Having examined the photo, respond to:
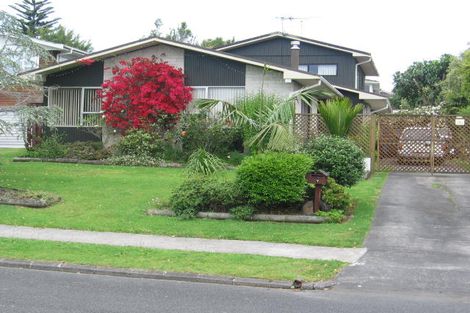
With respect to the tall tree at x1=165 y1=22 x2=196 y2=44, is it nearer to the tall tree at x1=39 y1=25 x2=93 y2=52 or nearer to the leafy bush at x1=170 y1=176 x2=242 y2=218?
the tall tree at x1=39 y1=25 x2=93 y2=52

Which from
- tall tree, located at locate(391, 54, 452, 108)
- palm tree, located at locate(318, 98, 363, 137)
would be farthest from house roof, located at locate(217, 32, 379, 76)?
tall tree, located at locate(391, 54, 452, 108)

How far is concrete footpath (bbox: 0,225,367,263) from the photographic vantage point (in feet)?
29.9

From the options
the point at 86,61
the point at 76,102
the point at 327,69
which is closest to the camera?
the point at 86,61

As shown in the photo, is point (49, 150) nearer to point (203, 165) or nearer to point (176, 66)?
point (176, 66)

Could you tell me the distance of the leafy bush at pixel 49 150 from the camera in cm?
2159

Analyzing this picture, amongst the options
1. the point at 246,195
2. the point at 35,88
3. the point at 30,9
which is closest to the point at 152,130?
the point at 35,88

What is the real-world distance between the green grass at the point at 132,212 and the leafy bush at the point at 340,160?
0.76 meters

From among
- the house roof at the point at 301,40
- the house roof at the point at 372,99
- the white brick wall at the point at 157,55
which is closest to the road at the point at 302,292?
the white brick wall at the point at 157,55

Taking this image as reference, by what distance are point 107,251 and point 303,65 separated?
89.1 feet

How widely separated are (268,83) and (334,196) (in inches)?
406

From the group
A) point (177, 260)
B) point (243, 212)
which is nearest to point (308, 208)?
point (243, 212)

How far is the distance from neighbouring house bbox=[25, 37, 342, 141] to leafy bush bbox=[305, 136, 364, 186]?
8211 mm

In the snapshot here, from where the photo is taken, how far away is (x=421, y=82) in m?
53.0

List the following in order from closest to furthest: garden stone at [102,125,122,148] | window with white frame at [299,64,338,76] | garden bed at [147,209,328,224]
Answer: garden bed at [147,209,328,224], garden stone at [102,125,122,148], window with white frame at [299,64,338,76]
